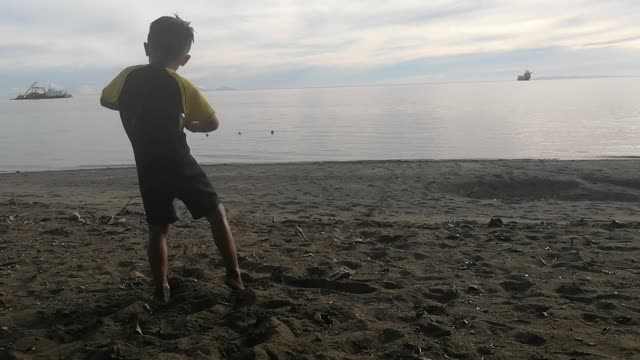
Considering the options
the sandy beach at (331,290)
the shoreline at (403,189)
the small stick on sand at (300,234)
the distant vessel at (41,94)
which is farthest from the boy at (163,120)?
the distant vessel at (41,94)

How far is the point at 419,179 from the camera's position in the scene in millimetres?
12883

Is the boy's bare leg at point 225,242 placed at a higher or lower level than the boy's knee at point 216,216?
lower

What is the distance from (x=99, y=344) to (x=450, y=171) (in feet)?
39.2

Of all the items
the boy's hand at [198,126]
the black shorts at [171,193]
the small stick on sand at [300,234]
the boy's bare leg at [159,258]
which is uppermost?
the boy's hand at [198,126]

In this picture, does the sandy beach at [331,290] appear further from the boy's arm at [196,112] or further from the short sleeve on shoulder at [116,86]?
the short sleeve on shoulder at [116,86]

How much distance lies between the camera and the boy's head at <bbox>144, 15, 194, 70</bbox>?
3533mm

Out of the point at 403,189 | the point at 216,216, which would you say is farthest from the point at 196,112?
the point at 403,189

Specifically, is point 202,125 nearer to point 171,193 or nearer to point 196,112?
point 196,112

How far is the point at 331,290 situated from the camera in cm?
419

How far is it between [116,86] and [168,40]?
0.45 m

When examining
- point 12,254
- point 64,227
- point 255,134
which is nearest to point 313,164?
point 64,227

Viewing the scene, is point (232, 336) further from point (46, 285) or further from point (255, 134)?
point (255, 134)

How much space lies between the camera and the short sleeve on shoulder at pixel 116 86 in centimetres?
358

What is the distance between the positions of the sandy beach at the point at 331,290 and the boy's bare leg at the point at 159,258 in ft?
0.37
